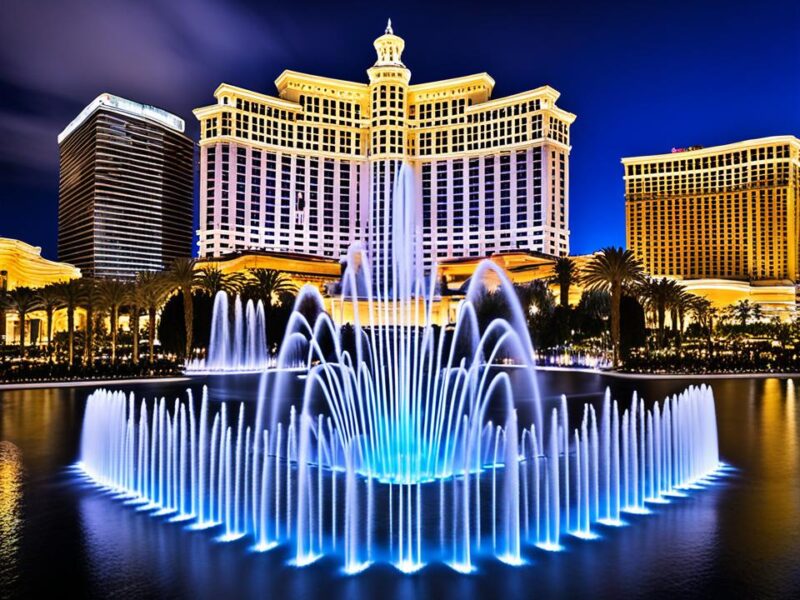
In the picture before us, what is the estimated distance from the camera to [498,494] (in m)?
11.9

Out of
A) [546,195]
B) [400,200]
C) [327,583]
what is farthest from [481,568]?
[546,195]

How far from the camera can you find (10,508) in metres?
11.0

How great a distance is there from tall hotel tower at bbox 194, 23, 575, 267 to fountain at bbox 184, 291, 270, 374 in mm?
65140

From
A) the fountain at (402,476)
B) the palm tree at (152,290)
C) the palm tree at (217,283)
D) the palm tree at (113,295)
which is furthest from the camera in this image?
the palm tree at (217,283)

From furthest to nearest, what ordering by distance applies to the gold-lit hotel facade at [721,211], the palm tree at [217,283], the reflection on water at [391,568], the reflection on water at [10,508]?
the gold-lit hotel facade at [721,211] < the palm tree at [217,283] < the reflection on water at [10,508] < the reflection on water at [391,568]

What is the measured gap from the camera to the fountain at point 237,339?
48.5 metres

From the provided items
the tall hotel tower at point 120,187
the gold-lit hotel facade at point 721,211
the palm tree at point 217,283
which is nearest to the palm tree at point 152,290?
the palm tree at point 217,283

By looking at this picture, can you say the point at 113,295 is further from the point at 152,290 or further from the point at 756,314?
the point at 756,314

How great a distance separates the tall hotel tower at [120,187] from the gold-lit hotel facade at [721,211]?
12796 cm

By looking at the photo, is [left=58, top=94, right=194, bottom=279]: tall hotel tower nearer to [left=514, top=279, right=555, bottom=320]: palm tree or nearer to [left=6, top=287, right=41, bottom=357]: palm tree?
[left=6, top=287, right=41, bottom=357]: palm tree

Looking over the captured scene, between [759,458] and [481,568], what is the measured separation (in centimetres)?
1019

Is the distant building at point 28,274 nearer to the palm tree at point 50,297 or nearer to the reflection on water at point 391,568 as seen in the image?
the palm tree at point 50,297

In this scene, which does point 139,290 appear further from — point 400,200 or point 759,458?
point 759,458

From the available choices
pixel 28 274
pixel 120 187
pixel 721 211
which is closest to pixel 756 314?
pixel 721 211
